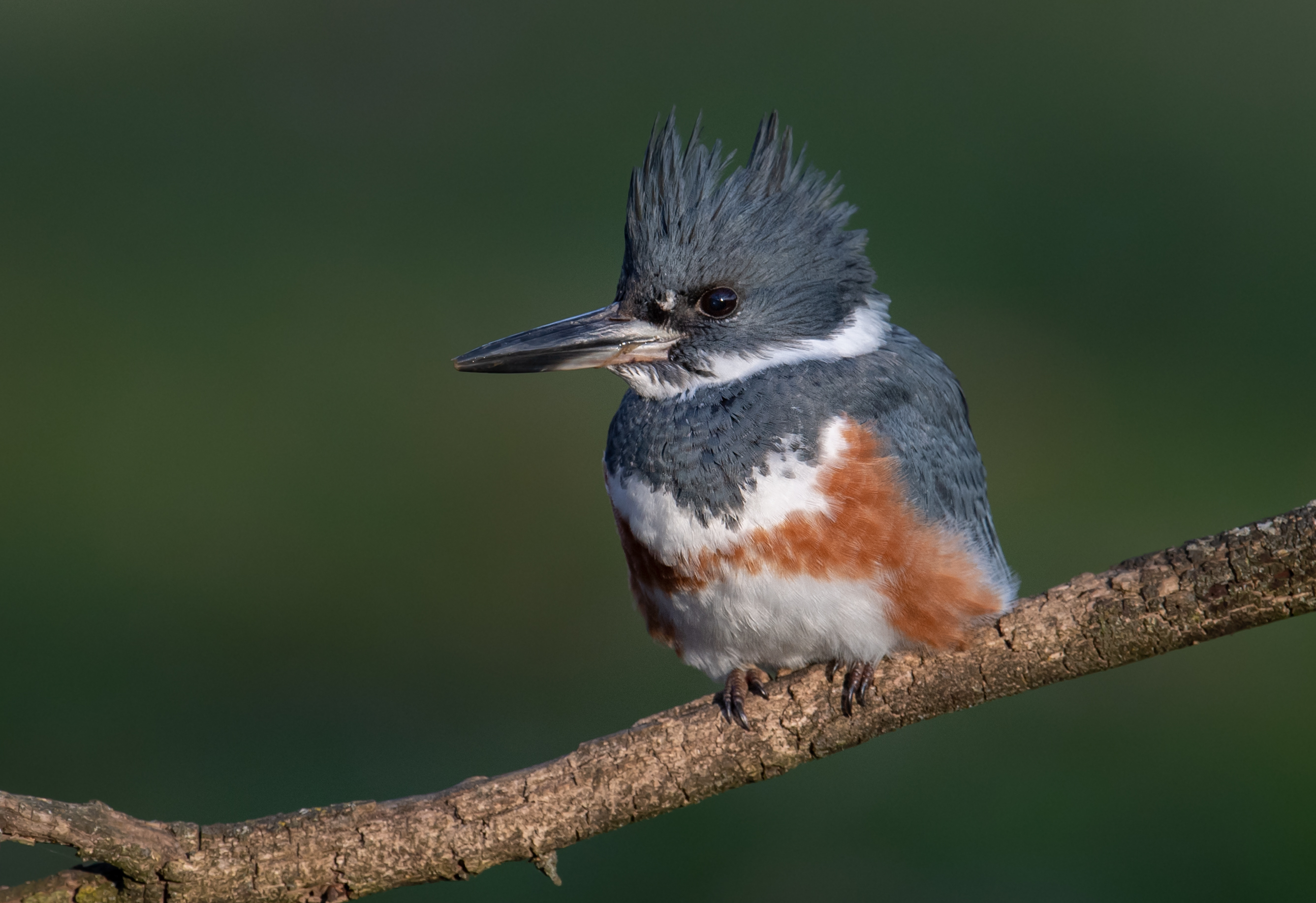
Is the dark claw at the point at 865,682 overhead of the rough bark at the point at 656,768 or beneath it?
overhead

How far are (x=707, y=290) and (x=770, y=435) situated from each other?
277 mm

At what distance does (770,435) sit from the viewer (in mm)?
1901

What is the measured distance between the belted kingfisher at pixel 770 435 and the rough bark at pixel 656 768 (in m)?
0.06

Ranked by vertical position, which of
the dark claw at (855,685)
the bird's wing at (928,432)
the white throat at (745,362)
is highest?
the white throat at (745,362)

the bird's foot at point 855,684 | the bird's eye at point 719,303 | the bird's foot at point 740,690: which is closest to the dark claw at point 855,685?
the bird's foot at point 855,684

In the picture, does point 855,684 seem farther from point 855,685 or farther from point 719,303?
point 719,303

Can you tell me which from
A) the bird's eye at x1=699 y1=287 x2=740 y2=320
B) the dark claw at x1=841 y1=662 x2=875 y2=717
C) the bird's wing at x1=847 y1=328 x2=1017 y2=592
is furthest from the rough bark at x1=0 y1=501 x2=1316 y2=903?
the bird's eye at x1=699 y1=287 x2=740 y2=320

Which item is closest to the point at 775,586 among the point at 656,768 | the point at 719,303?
the point at 656,768

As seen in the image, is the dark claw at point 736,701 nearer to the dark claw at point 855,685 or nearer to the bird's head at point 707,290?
the dark claw at point 855,685

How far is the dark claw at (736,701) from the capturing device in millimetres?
1863

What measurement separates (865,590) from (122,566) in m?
3.23

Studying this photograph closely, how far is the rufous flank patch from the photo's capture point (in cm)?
186

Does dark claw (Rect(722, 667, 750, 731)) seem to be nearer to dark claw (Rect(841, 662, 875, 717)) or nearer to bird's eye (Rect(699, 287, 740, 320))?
dark claw (Rect(841, 662, 875, 717))

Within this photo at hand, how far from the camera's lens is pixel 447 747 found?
3904mm
